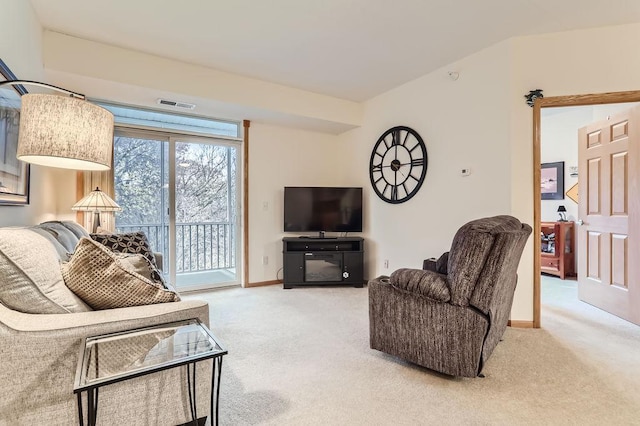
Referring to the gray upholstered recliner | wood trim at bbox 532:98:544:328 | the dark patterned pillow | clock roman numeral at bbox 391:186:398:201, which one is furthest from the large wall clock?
the dark patterned pillow

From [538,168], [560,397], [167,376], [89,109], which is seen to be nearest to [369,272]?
[538,168]

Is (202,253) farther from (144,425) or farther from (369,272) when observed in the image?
(144,425)

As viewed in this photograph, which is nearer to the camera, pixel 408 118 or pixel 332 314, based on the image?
pixel 332 314

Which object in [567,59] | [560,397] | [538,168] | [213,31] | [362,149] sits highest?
[213,31]

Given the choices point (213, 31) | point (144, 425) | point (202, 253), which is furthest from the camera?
point (202, 253)

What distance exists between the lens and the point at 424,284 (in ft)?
6.37

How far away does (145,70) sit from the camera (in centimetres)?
307

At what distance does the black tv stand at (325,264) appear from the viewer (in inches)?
166

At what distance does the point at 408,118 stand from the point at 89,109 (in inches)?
126

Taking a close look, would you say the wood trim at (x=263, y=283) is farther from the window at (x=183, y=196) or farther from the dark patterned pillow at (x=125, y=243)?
the dark patterned pillow at (x=125, y=243)

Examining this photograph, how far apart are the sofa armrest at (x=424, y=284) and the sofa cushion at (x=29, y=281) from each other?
163 cm

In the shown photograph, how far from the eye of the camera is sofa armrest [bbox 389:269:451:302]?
1889mm

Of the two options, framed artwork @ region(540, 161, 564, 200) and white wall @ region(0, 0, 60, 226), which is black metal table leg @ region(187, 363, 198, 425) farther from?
framed artwork @ region(540, 161, 564, 200)

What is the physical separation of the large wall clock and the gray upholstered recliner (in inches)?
66.6
